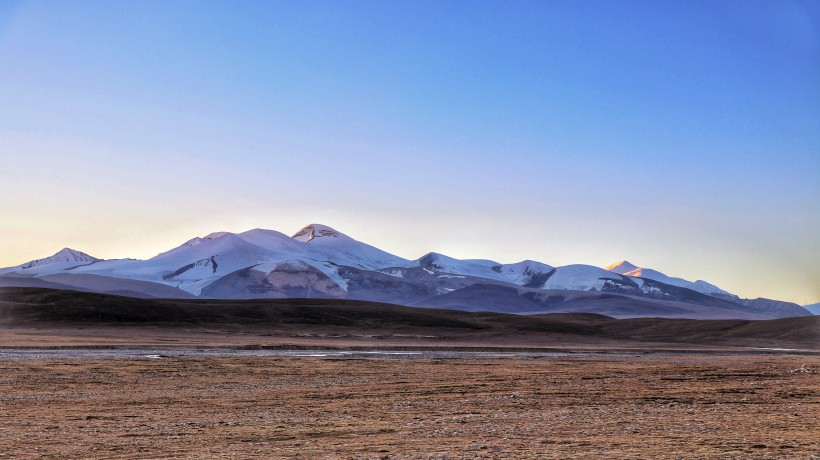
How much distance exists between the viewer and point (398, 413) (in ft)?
64.4

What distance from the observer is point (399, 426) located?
17.3 m

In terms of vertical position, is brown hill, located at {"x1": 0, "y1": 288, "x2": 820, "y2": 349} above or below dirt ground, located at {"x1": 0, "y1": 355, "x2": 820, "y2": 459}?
above

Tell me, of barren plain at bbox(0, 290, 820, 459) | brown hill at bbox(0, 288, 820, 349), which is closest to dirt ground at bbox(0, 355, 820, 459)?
barren plain at bbox(0, 290, 820, 459)

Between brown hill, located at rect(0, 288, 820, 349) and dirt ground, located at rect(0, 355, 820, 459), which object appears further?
brown hill, located at rect(0, 288, 820, 349)

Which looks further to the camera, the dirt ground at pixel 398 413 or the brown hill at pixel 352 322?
the brown hill at pixel 352 322

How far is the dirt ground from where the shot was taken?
1451 centimetres

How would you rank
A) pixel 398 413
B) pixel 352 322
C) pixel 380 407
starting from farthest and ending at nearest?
1. pixel 352 322
2. pixel 380 407
3. pixel 398 413

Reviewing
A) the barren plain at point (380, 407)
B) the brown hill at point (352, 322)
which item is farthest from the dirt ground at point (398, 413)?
the brown hill at point (352, 322)

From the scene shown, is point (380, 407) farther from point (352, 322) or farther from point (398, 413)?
point (352, 322)

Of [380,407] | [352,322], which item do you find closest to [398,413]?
[380,407]

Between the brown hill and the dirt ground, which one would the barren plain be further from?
the brown hill

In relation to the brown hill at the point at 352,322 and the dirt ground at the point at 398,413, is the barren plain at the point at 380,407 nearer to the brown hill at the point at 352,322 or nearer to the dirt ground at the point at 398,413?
the dirt ground at the point at 398,413

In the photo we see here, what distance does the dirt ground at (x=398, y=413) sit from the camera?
14508mm

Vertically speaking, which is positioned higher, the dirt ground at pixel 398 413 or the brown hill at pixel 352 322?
the brown hill at pixel 352 322
